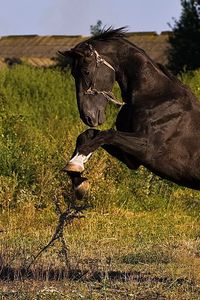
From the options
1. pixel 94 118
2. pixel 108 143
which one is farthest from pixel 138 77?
pixel 108 143

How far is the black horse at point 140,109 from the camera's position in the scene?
8320 mm

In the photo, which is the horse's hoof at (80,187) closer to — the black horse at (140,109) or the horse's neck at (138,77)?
the black horse at (140,109)

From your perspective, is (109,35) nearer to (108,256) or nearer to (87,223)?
(108,256)

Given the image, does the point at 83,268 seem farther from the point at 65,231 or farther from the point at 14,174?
the point at 14,174

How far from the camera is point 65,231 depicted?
500 inches

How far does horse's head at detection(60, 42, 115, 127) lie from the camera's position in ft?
27.8

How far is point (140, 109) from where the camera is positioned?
8391 mm

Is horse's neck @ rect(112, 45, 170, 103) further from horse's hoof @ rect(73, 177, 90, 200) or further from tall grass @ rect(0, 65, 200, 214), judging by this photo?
tall grass @ rect(0, 65, 200, 214)

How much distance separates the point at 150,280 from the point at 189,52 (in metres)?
25.2

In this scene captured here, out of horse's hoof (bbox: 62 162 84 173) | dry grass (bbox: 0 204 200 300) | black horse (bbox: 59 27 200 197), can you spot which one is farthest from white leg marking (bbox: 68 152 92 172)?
dry grass (bbox: 0 204 200 300)

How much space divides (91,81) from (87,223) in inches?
191

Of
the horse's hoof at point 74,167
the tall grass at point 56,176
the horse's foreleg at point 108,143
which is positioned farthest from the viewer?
the tall grass at point 56,176

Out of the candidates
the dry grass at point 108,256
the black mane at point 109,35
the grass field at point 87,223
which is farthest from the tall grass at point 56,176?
the black mane at point 109,35

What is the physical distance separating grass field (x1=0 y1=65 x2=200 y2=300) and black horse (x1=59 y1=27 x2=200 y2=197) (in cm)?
111
